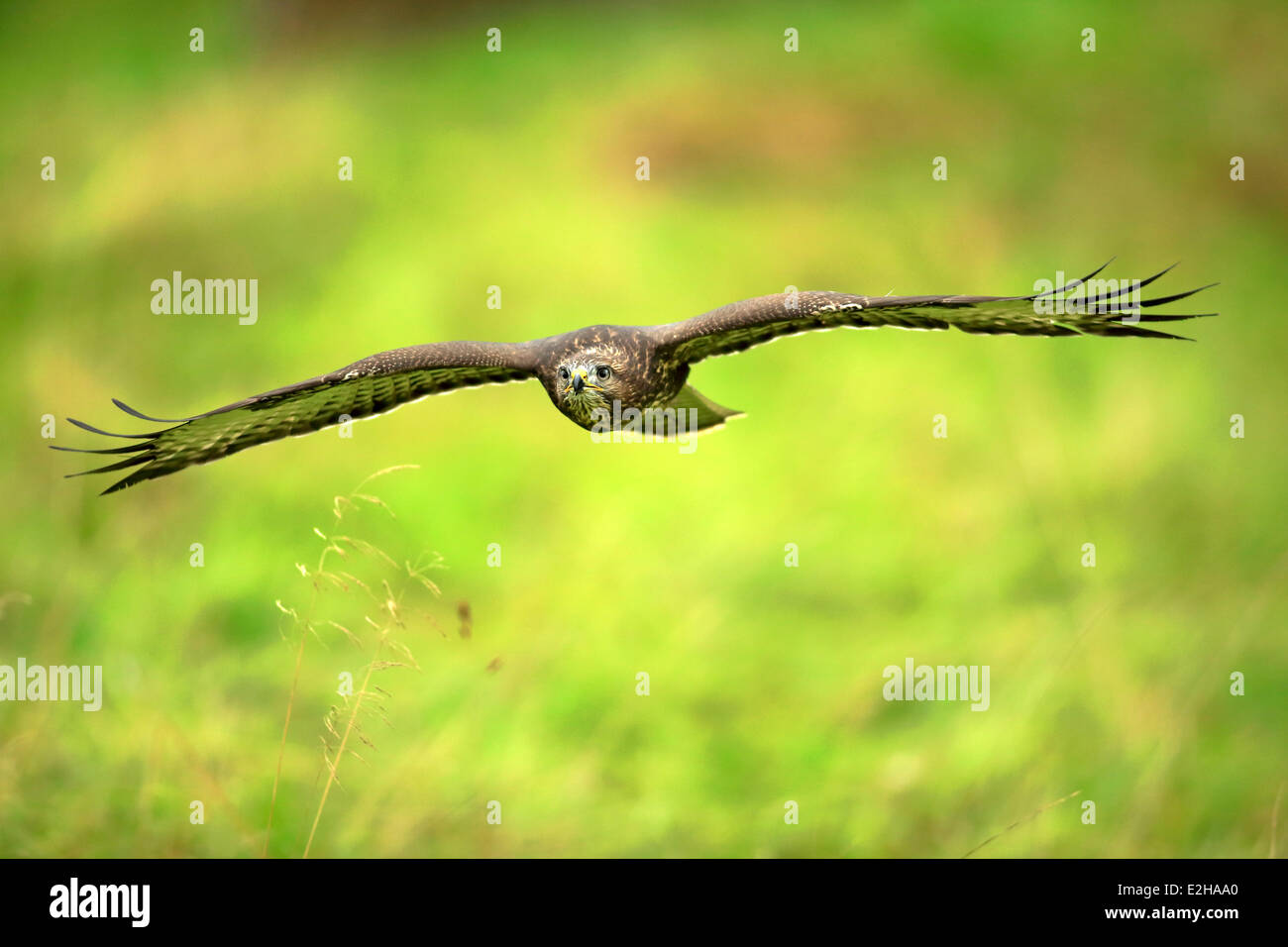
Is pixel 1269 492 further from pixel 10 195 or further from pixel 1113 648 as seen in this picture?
pixel 10 195

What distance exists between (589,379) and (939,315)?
1509mm

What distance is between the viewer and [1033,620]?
30.9 ft

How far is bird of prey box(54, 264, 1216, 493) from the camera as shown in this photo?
4.49 m

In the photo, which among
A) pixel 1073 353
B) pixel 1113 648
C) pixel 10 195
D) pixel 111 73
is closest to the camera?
pixel 1113 648

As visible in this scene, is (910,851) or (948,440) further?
(948,440)

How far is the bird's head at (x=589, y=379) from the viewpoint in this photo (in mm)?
4871

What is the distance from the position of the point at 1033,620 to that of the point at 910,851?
2.78 metres

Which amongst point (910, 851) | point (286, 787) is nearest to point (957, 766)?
point (910, 851)

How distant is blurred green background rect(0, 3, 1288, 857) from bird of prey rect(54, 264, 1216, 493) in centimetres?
115
